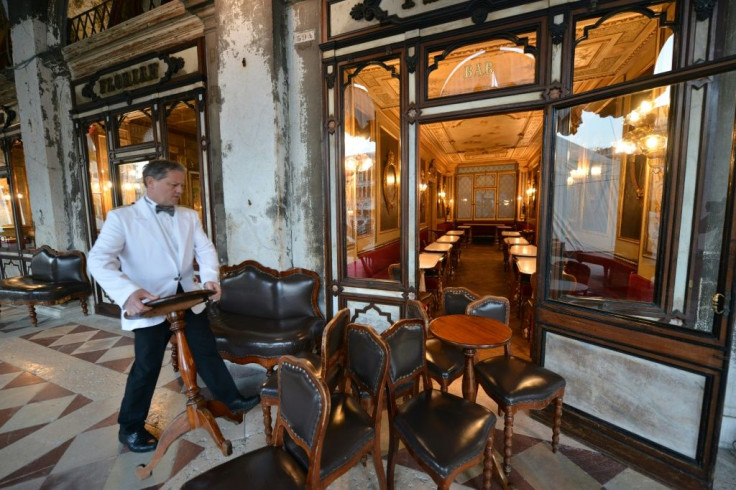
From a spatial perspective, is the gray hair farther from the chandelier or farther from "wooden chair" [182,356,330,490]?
the chandelier

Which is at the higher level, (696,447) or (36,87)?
(36,87)

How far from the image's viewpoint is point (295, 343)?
2.65 metres

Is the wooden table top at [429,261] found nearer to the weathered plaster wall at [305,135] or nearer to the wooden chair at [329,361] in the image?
the weathered plaster wall at [305,135]

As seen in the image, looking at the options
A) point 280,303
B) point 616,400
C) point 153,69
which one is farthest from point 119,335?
point 616,400

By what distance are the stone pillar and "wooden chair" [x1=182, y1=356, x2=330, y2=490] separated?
18.0 ft

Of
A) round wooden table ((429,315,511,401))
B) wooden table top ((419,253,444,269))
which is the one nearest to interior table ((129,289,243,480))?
round wooden table ((429,315,511,401))

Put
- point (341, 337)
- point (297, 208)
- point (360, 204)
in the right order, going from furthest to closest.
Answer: point (360, 204) → point (297, 208) → point (341, 337)

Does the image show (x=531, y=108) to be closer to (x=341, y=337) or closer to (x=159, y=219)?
(x=341, y=337)

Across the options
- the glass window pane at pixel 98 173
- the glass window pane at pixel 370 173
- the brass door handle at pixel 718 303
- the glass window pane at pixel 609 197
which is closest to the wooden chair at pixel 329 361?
the glass window pane at pixel 370 173

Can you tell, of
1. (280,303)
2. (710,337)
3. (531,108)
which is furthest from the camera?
(280,303)

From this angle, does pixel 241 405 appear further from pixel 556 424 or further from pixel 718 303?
pixel 718 303

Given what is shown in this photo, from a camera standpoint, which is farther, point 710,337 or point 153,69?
point 153,69

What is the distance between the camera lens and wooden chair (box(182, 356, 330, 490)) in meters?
1.20

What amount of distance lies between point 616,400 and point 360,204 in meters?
2.92
